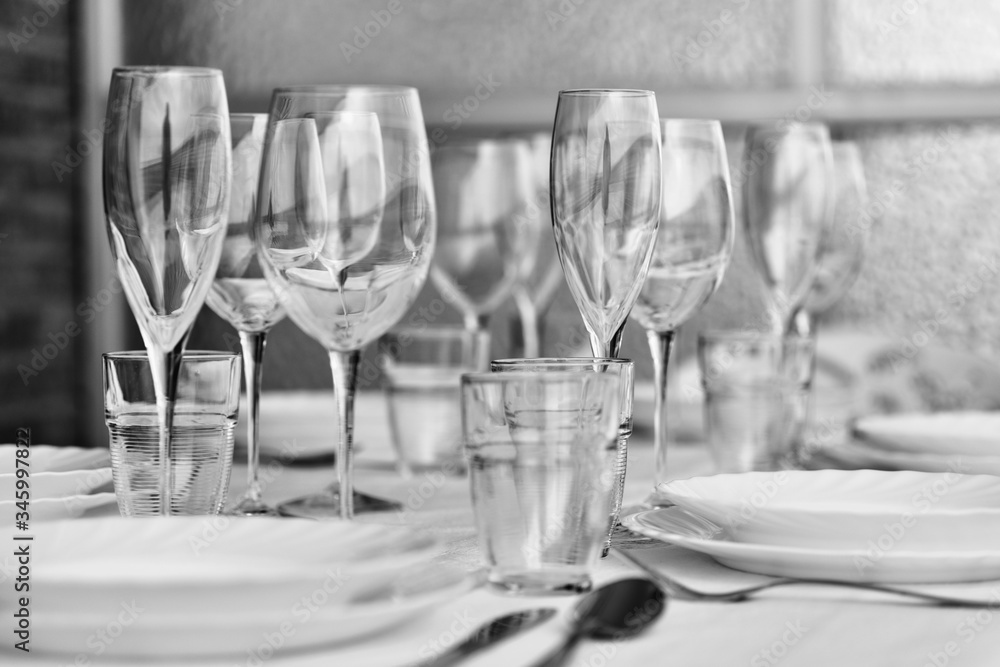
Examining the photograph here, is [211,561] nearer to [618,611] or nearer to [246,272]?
[618,611]

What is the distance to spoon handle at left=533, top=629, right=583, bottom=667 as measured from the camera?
0.41 meters

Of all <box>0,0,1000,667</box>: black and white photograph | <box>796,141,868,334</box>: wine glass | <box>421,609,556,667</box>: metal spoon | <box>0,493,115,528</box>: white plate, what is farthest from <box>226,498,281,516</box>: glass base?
<box>796,141,868,334</box>: wine glass

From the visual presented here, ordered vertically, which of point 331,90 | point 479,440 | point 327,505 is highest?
point 331,90

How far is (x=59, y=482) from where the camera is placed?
67 centimetres

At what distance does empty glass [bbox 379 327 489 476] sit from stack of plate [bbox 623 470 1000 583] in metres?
0.36

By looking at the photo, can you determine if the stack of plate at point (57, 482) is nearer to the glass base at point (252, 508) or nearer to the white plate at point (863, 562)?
the glass base at point (252, 508)

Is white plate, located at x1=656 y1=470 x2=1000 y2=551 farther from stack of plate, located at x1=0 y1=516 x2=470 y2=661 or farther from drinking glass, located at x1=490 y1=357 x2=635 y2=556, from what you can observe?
stack of plate, located at x1=0 y1=516 x2=470 y2=661

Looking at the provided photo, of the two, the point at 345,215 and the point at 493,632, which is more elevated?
the point at 345,215

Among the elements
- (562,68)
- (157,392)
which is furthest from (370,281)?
(562,68)

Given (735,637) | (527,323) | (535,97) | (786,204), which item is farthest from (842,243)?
(535,97)

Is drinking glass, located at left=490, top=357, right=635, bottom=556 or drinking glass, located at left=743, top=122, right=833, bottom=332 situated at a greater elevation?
drinking glass, located at left=743, top=122, right=833, bottom=332

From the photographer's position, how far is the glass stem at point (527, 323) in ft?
4.45

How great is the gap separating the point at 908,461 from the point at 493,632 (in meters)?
0.44

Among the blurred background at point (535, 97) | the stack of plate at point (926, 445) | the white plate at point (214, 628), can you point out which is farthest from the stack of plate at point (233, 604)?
the blurred background at point (535, 97)
